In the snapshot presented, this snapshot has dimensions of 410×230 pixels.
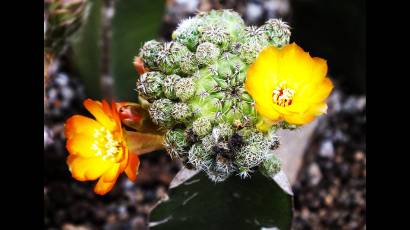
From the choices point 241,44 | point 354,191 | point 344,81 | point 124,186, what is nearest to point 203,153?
point 241,44

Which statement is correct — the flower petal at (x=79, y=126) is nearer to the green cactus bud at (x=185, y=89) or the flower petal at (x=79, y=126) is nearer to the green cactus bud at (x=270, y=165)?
the green cactus bud at (x=185, y=89)

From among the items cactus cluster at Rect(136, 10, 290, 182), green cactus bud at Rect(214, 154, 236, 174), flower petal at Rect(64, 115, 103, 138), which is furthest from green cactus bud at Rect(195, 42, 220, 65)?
flower petal at Rect(64, 115, 103, 138)

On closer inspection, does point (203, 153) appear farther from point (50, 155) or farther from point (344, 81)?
point (344, 81)

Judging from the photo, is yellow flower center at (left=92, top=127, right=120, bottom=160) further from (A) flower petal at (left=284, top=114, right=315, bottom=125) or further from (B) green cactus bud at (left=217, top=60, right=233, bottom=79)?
(A) flower petal at (left=284, top=114, right=315, bottom=125)

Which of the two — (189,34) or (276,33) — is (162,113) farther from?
(276,33)

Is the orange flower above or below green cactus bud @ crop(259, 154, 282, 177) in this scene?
above

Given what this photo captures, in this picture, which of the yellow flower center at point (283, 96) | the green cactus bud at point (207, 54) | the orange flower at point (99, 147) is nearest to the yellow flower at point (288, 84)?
the yellow flower center at point (283, 96)

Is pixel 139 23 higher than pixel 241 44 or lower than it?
lower

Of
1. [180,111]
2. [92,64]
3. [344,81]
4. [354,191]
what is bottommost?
[354,191]
